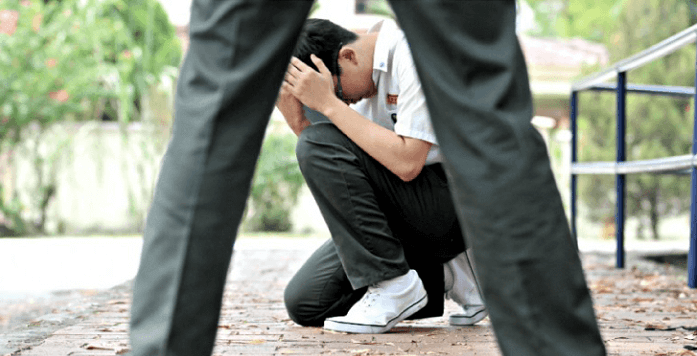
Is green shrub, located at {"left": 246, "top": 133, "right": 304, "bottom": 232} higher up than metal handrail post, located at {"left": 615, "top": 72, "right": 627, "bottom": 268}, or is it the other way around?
metal handrail post, located at {"left": 615, "top": 72, "right": 627, "bottom": 268}

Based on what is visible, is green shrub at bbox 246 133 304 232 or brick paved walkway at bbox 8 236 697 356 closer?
brick paved walkway at bbox 8 236 697 356

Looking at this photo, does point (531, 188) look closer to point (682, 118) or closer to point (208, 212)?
point (208, 212)

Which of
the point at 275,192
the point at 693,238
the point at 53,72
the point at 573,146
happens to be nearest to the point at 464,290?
the point at 693,238

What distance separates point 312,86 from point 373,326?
662 mm

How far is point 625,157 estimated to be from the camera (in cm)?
394

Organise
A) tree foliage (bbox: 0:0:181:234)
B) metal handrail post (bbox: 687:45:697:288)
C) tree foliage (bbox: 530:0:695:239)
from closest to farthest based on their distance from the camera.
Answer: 1. metal handrail post (bbox: 687:45:697:288)
2. tree foliage (bbox: 530:0:695:239)
3. tree foliage (bbox: 0:0:181:234)

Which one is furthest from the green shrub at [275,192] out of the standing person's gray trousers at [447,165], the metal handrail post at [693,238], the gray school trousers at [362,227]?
the standing person's gray trousers at [447,165]

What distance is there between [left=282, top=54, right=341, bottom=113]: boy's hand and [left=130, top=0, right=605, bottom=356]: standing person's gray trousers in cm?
95

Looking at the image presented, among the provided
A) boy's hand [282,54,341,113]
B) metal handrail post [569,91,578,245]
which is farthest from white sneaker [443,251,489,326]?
metal handrail post [569,91,578,245]

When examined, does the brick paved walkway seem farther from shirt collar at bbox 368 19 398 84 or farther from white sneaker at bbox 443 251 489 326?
shirt collar at bbox 368 19 398 84

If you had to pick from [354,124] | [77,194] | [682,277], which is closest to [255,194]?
[77,194]

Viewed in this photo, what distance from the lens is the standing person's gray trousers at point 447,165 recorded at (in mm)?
991

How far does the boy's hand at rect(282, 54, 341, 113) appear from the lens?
6.77 feet

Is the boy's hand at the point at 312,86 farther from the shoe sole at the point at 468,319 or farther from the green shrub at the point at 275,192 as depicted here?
the green shrub at the point at 275,192
